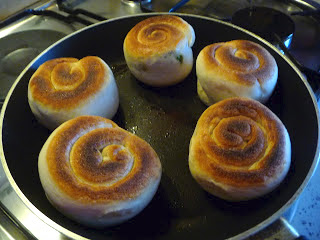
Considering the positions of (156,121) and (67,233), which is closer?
(67,233)

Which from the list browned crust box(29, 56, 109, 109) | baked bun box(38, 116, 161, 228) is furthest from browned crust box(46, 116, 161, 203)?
browned crust box(29, 56, 109, 109)

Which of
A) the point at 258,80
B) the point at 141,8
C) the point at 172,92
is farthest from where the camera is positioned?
the point at 141,8

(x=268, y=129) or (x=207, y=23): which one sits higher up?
(x=207, y=23)

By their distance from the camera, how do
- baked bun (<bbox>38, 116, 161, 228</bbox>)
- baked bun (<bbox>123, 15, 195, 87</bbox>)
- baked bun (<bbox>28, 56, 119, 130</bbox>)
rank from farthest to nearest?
baked bun (<bbox>123, 15, 195, 87</bbox>)
baked bun (<bbox>28, 56, 119, 130</bbox>)
baked bun (<bbox>38, 116, 161, 228</bbox>)

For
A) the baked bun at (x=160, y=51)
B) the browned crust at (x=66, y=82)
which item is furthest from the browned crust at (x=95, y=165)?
the baked bun at (x=160, y=51)

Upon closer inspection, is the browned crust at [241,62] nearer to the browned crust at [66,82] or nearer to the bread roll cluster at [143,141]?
the bread roll cluster at [143,141]

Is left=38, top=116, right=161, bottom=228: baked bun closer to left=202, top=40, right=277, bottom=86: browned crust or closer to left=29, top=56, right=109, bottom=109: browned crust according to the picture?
left=29, top=56, right=109, bottom=109: browned crust

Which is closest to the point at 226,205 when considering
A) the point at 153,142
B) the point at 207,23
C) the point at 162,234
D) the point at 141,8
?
the point at 162,234

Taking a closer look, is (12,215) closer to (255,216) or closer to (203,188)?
(203,188)
